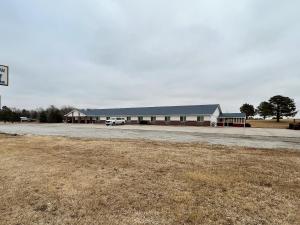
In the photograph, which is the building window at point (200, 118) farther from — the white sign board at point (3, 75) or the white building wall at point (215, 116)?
the white sign board at point (3, 75)

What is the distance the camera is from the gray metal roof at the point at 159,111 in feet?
186

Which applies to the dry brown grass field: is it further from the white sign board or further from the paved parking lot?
the white sign board

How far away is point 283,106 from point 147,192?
291ft

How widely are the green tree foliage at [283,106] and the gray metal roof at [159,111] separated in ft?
121

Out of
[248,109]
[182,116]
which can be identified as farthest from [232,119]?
[248,109]

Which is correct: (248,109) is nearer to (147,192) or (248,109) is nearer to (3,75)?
(3,75)

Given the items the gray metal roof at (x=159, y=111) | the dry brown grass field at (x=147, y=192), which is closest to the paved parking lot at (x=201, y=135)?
the dry brown grass field at (x=147, y=192)

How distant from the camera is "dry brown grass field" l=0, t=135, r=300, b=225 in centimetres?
426

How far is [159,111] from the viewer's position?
6328cm

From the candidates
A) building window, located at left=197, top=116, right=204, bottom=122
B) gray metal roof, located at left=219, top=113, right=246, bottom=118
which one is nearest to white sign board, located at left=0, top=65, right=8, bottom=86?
building window, located at left=197, top=116, right=204, bottom=122

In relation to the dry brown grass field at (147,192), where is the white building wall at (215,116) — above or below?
above

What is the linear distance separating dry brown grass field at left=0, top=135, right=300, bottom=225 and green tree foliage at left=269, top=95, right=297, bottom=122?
82.6 m

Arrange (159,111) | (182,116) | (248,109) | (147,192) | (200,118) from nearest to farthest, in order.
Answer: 1. (147,192)
2. (200,118)
3. (182,116)
4. (159,111)
5. (248,109)

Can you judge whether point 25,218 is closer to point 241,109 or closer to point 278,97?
point 278,97
